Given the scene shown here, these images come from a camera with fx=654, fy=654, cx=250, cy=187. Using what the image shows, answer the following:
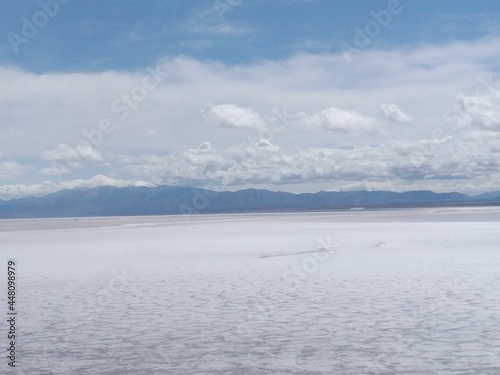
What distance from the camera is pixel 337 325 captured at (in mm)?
9609

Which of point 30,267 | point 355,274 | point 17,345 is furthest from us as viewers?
point 30,267

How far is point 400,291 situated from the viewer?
12.8m

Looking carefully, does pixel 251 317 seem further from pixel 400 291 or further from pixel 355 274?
pixel 355 274

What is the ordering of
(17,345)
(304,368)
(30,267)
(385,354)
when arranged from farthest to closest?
(30,267)
(17,345)
(385,354)
(304,368)

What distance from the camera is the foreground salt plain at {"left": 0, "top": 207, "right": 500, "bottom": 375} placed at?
24.7ft

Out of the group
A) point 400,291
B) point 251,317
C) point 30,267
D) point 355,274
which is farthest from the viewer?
point 30,267

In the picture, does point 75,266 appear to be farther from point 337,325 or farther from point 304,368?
point 304,368

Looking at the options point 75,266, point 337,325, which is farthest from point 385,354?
point 75,266

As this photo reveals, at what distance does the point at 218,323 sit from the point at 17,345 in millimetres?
2902

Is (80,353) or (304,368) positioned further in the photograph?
(80,353)

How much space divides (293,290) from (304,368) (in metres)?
6.00

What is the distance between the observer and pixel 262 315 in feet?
34.3

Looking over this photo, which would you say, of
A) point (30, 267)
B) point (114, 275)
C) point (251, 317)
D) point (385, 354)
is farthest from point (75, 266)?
point (385, 354)

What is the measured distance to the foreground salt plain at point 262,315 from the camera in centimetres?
753
